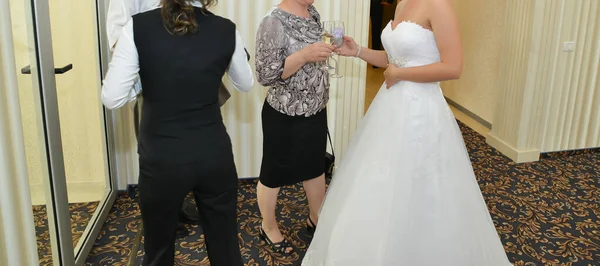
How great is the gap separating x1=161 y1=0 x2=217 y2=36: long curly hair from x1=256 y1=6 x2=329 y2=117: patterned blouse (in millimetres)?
770

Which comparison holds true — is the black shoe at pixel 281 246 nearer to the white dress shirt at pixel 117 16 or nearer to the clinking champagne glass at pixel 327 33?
the clinking champagne glass at pixel 327 33

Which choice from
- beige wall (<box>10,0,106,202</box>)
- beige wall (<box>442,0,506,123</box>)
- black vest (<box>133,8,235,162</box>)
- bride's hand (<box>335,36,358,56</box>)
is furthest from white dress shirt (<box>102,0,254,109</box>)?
beige wall (<box>442,0,506,123</box>)

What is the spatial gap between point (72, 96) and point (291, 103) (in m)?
1.17

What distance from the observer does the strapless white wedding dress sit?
2.50 metres

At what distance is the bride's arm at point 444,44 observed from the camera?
2.41m

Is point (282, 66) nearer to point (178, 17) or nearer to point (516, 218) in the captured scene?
point (178, 17)

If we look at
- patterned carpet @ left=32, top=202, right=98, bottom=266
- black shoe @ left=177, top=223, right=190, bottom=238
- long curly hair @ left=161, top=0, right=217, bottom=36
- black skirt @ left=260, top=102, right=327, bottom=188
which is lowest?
black shoe @ left=177, top=223, right=190, bottom=238

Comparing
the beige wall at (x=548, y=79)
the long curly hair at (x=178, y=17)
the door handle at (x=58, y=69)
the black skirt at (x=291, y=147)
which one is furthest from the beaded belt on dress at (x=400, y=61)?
the beige wall at (x=548, y=79)

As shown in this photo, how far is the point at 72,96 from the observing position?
9.60 feet

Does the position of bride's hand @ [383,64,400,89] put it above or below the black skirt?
above

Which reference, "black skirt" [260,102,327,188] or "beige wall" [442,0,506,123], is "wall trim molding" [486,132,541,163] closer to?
"beige wall" [442,0,506,123]

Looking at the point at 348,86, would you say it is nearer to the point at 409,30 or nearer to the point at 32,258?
the point at 409,30

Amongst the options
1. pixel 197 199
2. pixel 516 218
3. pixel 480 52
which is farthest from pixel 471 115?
pixel 197 199

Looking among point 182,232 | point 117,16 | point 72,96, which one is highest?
point 117,16
